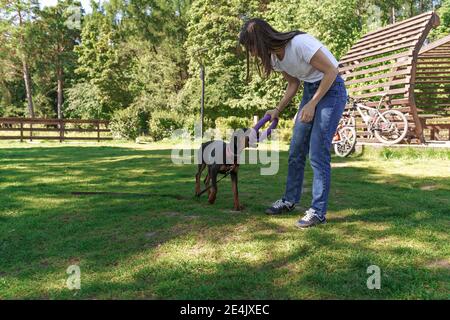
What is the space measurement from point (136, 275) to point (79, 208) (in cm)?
226

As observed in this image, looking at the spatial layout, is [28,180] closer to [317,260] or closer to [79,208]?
[79,208]

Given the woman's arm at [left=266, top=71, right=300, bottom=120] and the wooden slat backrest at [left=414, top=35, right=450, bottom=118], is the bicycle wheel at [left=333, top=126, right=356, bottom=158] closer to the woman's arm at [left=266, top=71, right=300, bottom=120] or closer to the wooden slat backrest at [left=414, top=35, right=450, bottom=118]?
the wooden slat backrest at [left=414, top=35, right=450, bottom=118]

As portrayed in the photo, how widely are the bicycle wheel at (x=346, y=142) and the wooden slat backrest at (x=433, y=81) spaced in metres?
3.83

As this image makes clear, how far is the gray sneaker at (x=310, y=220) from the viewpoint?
366 cm

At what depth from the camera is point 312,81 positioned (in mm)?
3852

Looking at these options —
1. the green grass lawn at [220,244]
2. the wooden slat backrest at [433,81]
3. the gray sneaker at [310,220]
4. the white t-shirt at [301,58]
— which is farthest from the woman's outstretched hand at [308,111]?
the wooden slat backrest at [433,81]

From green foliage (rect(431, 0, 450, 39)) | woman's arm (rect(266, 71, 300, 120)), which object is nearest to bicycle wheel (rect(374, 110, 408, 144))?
woman's arm (rect(266, 71, 300, 120))

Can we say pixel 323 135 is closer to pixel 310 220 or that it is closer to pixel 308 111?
pixel 308 111

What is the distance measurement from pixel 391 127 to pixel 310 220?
7.22 metres

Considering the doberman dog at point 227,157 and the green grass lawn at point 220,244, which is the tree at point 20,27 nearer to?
the green grass lawn at point 220,244

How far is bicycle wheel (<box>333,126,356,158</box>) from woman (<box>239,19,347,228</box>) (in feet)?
21.0

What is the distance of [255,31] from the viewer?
3.64m

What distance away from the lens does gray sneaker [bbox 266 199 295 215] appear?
4.20 metres
